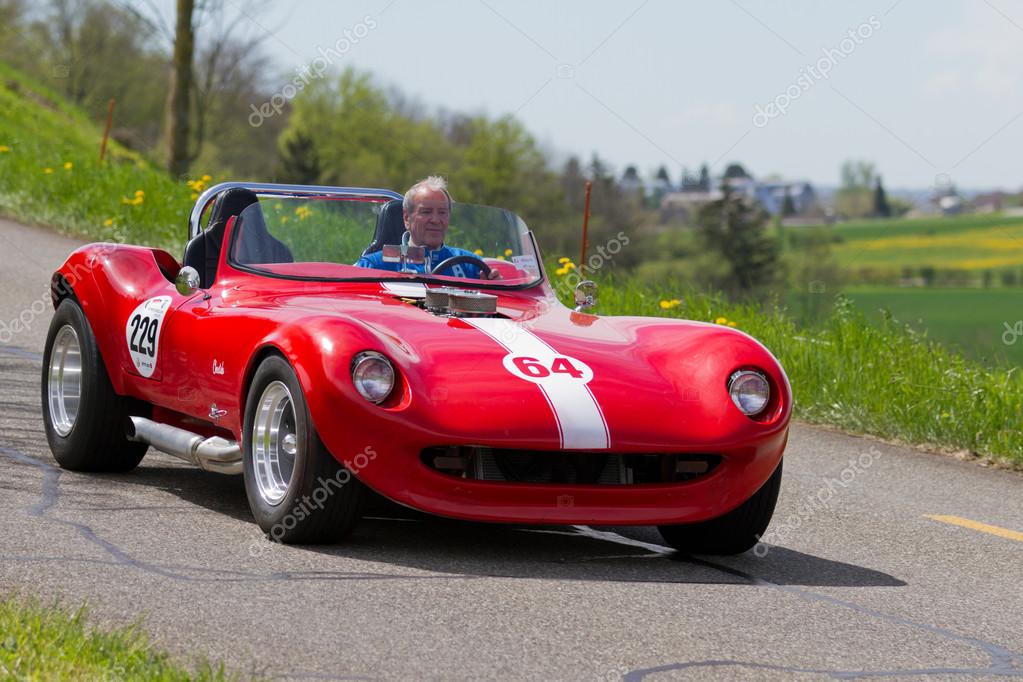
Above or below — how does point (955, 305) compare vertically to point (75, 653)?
below

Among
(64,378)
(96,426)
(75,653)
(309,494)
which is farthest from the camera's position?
(64,378)

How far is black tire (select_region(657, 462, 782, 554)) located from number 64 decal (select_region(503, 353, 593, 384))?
786mm

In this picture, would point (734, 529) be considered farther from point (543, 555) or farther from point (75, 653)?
point (75, 653)

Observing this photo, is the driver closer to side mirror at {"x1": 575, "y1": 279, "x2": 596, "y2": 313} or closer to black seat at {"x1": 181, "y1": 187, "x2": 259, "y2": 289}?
side mirror at {"x1": 575, "y1": 279, "x2": 596, "y2": 313}

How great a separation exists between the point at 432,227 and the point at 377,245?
0.90 ft

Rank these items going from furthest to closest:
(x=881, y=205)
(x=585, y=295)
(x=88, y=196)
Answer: (x=881, y=205) → (x=88, y=196) → (x=585, y=295)

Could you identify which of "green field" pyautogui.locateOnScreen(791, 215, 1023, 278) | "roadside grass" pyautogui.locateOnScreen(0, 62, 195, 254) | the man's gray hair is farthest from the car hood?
"green field" pyautogui.locateOnScreen(791, 215, 1023, 278)

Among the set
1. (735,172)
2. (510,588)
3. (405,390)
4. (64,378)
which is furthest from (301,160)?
(510,588)

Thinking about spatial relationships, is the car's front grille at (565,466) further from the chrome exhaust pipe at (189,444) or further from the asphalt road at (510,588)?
the chrome exhaust pipe at (189,444)

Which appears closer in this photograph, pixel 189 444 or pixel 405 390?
pixel 405 390

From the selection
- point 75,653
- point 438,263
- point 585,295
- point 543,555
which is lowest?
point 543,555

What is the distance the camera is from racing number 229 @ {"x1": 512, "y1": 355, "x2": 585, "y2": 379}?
5.54 meters

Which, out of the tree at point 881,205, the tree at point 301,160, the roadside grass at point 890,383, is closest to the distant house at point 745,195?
the tree at point 881,205

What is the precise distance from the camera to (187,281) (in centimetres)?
662
